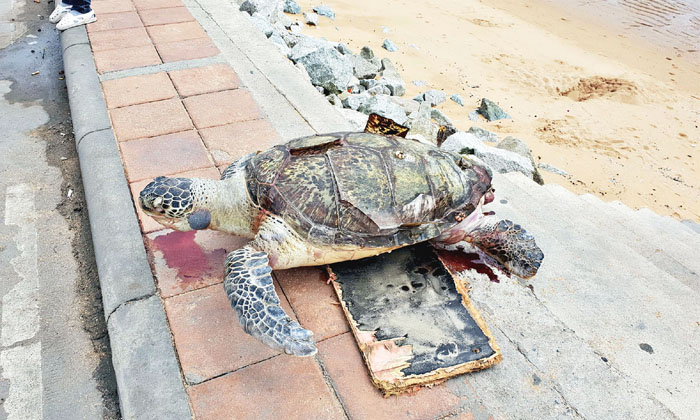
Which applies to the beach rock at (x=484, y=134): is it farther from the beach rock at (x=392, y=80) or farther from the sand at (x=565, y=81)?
the beach rock at (x=392, y=80)

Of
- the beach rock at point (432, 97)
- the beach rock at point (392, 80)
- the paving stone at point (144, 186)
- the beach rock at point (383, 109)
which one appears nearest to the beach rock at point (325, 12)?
the beach rock at point (392, 80)

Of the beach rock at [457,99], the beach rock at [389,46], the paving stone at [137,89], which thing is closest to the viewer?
the paving stone at [137,89]

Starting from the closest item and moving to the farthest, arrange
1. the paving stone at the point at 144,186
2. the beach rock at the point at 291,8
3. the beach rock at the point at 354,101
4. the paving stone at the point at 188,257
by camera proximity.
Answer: the paving stone at the point at 188,257
the paving stone at the point at 144,186
the beach rock at the point at 354,101
the beach rock at the point at 291,8

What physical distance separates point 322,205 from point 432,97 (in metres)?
5.10

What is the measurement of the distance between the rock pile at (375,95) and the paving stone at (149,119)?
4.75ft

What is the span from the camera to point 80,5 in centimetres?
523

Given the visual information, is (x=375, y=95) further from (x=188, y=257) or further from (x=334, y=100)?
(x=188, y=257)

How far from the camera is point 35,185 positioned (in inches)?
138

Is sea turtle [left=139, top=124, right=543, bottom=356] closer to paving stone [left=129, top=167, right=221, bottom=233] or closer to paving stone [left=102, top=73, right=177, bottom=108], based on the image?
paving stone [left=129, top=167, right=221, bottom=233]

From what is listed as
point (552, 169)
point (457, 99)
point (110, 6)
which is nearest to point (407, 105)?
point (457, 99)

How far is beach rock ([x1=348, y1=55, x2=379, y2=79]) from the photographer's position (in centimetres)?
665

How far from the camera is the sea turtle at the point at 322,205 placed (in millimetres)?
2455

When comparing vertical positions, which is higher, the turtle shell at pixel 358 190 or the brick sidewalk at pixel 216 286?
the turtle shell at pixel 358 190

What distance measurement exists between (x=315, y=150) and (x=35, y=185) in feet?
7.76
